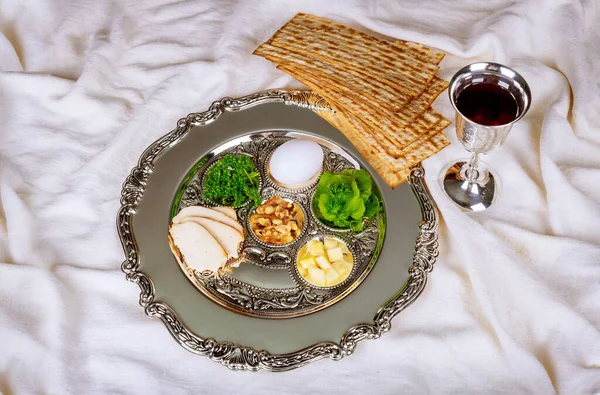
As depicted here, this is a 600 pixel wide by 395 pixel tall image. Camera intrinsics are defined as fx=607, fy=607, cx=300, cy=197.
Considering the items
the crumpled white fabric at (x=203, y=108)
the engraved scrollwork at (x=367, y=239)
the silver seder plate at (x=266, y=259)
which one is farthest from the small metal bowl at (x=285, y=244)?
the crumpled white fabric at (x=203, y=108)

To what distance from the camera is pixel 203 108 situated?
5.90ft

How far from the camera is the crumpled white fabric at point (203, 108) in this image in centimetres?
141

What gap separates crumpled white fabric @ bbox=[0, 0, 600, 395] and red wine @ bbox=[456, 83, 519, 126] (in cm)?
20

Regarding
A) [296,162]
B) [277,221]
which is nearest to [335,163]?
[296,162]

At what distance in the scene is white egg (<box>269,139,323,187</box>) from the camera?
5.24 feet

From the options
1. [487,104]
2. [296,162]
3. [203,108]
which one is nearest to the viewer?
[487,104]

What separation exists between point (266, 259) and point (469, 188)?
57cm

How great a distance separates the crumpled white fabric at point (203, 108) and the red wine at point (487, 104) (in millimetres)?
203

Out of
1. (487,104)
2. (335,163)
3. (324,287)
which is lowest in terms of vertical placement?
(324,287)

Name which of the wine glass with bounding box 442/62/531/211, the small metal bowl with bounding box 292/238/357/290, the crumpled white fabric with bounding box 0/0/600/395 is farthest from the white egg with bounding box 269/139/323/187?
the wine glass with bounding box 442/62/531/211

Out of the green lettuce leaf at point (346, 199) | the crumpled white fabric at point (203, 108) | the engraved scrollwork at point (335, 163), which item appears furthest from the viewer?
the engraved scrollwork at point (335, 163)

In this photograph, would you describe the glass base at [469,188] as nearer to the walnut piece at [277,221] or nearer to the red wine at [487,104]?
the red wine at [487,104]

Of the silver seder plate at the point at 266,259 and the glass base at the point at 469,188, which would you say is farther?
the glass base at the point at 469,188

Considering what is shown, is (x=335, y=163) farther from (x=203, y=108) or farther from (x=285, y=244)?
(x=203, y=108)
